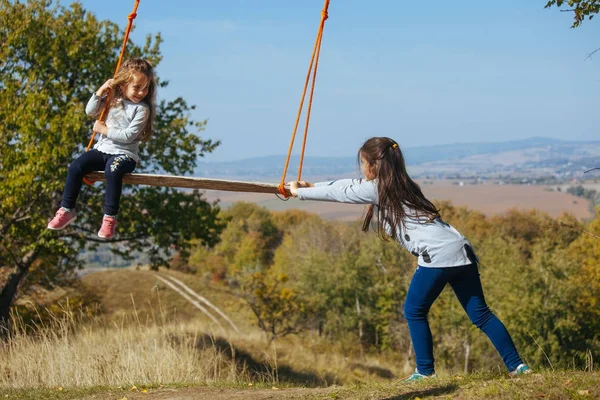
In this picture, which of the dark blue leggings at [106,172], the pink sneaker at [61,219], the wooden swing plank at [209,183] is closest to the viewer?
the wooden swing plank at [209,183]

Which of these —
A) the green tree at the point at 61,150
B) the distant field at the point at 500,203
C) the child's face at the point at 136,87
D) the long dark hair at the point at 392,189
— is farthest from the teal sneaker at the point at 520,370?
the distant field at the point at 500,203

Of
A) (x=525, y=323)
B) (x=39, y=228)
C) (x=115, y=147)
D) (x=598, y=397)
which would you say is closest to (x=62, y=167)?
(x=39, y=228)

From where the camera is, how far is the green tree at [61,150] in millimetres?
17047

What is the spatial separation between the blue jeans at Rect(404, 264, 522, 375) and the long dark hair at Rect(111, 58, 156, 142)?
2.66 m

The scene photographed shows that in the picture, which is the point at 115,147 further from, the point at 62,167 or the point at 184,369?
the point at 62,167

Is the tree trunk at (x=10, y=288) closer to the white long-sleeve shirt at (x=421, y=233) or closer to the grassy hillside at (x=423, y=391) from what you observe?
the grassy hillside at (x=423, y=391)

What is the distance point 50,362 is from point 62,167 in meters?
9.75

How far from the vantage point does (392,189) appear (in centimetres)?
496

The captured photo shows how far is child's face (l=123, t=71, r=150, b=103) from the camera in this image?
229 inches

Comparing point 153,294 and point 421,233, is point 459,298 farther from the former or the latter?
point 153,294

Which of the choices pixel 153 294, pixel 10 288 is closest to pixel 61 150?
pixel 10 288

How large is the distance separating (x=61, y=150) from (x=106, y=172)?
1161 cm

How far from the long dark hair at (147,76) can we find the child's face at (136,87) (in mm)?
29

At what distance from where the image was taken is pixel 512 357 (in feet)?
17.3
